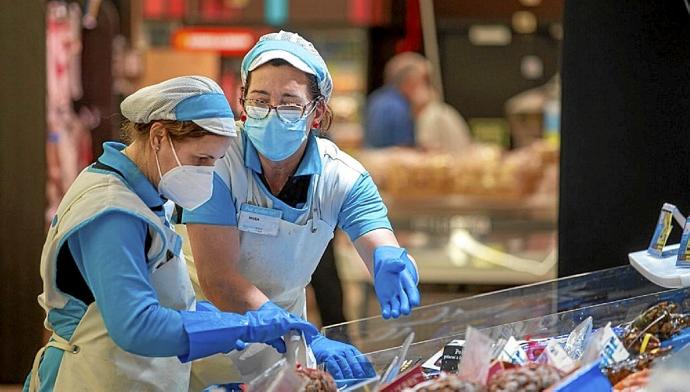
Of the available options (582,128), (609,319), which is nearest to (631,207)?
(582,128)

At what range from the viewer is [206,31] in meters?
9.20

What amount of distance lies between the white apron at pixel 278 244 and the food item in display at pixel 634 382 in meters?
0.86

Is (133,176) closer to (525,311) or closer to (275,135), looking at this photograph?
(275,135)

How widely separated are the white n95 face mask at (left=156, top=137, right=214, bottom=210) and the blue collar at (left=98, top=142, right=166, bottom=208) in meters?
0.03

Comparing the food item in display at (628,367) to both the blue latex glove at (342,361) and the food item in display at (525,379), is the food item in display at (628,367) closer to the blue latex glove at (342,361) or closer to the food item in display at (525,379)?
the food item in display at (525,379)

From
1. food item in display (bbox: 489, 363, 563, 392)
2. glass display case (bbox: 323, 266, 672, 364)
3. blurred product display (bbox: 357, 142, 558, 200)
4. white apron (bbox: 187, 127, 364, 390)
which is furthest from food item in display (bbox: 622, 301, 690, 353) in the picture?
blurred product display (bbox: 357, 142, 558, 200)

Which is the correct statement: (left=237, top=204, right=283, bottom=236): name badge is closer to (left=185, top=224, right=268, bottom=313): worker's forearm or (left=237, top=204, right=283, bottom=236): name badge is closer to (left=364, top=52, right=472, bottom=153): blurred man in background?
(left=185, top=224, right=268, bottom=313): worker's forearm

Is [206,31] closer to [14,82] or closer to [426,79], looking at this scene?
[426,79]

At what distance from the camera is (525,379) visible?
2236mm

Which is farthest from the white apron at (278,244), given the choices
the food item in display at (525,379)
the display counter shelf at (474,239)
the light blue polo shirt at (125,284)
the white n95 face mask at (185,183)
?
the display counter shelf at (474,239)

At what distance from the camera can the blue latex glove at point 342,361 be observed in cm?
272

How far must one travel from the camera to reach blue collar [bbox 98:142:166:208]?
2486mm

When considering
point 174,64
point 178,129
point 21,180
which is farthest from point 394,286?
point 174,64

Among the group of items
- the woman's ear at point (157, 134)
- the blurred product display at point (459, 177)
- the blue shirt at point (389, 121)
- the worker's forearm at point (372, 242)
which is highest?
the woman's ear at point (157, 134)
